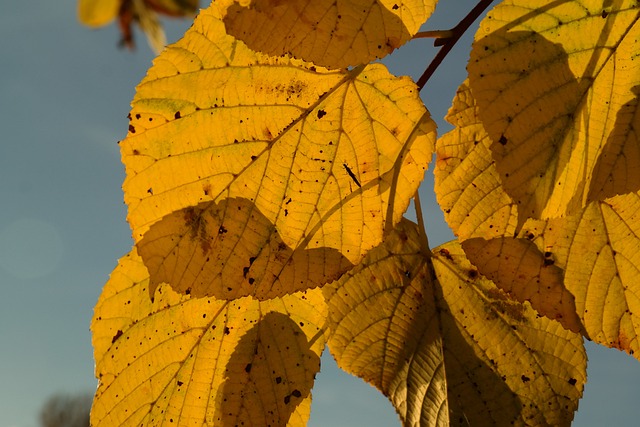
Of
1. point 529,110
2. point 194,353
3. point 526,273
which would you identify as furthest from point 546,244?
point 194,353

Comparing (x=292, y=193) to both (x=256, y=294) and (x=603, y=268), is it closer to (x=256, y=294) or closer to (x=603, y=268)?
(x=256, y=294)

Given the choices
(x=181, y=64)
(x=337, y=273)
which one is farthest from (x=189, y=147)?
(x=337, y=273)

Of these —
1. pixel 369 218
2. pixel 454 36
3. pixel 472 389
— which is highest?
pixel 454 36

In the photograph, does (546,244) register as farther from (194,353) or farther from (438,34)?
(194,353)

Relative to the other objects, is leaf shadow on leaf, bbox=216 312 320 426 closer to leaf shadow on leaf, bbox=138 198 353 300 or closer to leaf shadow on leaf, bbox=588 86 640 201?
leaf shadow on leaf, bbox=138 198 353 300

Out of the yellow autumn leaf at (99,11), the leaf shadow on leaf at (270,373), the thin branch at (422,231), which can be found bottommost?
the leaf shadow on leaf at (270,373)

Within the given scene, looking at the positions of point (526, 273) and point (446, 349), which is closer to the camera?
point (526, 273)

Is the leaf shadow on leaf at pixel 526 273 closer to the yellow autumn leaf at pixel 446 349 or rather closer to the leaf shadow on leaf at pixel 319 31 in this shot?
the yellow autumn leaf at pixel 446 349

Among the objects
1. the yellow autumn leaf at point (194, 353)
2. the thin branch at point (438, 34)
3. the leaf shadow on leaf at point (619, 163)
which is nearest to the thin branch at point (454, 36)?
the thin branch at point (438, 34)
